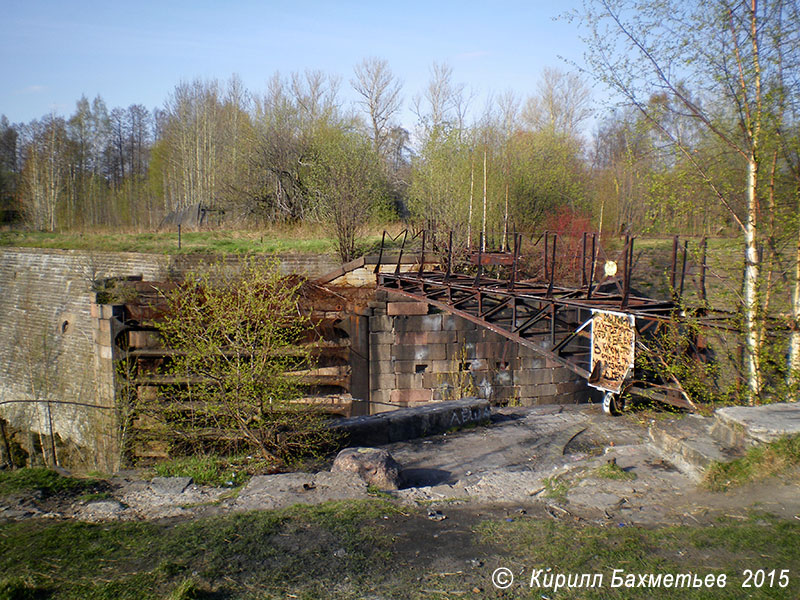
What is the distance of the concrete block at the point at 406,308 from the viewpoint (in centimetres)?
1445

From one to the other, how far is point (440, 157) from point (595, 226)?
28.2 feet

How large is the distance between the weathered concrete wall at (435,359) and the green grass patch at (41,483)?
924cm

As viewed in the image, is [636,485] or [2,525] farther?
[636,485]

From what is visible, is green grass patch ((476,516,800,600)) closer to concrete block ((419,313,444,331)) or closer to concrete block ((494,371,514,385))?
concrete block ((419,313,444,331))

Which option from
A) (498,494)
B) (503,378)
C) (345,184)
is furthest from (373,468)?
(345,184)

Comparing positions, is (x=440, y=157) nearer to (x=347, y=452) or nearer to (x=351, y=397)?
(x=351, y=397)

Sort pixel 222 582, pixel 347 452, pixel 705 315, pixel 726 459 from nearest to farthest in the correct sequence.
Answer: pixel 222 582, pixel 726 459, pixel 347 452, pixel 705 315

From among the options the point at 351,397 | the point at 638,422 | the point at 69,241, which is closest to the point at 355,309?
the point at 351,397

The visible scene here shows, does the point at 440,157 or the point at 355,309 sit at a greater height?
the point at 440,157

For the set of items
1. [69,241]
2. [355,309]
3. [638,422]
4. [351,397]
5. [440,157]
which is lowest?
[351,397]

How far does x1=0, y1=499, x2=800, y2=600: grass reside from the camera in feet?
11.3

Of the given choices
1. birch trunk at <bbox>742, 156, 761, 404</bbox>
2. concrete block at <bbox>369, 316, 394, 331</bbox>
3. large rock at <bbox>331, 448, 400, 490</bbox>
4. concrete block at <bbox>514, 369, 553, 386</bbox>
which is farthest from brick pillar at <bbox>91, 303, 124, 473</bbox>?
birch trunk at <bbox>742, 156, 761, 404</bbox>

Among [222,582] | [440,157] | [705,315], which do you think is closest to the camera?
[222,582]

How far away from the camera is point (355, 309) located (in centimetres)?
1472
